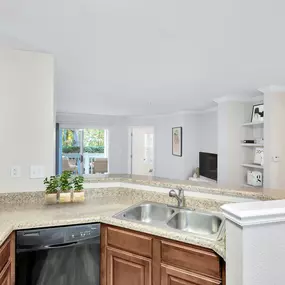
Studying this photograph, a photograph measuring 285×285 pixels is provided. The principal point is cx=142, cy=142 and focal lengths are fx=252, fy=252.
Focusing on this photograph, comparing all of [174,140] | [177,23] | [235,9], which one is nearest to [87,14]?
[177,23]

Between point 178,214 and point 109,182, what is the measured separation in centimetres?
86

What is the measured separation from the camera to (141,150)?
793 cm

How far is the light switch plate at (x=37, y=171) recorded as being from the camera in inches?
90.4

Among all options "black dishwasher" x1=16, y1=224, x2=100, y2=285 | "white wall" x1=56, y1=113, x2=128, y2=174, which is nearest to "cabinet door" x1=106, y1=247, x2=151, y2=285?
"black dishwasher" x1=16, y1=224, x2=100, y2=285

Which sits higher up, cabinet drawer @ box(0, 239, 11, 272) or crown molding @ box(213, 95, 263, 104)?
crown molding @ box(213, 95, 263, 104)

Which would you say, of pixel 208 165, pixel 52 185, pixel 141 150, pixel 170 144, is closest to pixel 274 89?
pixel 208 165

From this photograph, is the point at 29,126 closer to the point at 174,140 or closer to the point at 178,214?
the point at 178,214

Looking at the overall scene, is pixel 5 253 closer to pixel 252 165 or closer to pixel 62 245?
pixel 62 245

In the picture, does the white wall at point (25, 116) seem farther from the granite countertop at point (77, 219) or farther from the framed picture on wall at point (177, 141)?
the framed picture on wall at point (177, 141)

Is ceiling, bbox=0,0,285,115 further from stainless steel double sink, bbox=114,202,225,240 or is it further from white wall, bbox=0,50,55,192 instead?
stainless steel double sink, bbox=114,202,225,240

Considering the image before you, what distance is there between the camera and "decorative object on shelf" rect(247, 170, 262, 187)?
420cm

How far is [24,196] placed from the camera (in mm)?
2273

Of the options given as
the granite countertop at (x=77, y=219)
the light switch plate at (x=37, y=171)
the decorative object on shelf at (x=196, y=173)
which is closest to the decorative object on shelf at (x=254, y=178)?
the decorative object on shelf at (x=196, y=173)

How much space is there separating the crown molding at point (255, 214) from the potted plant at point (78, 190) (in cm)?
155
